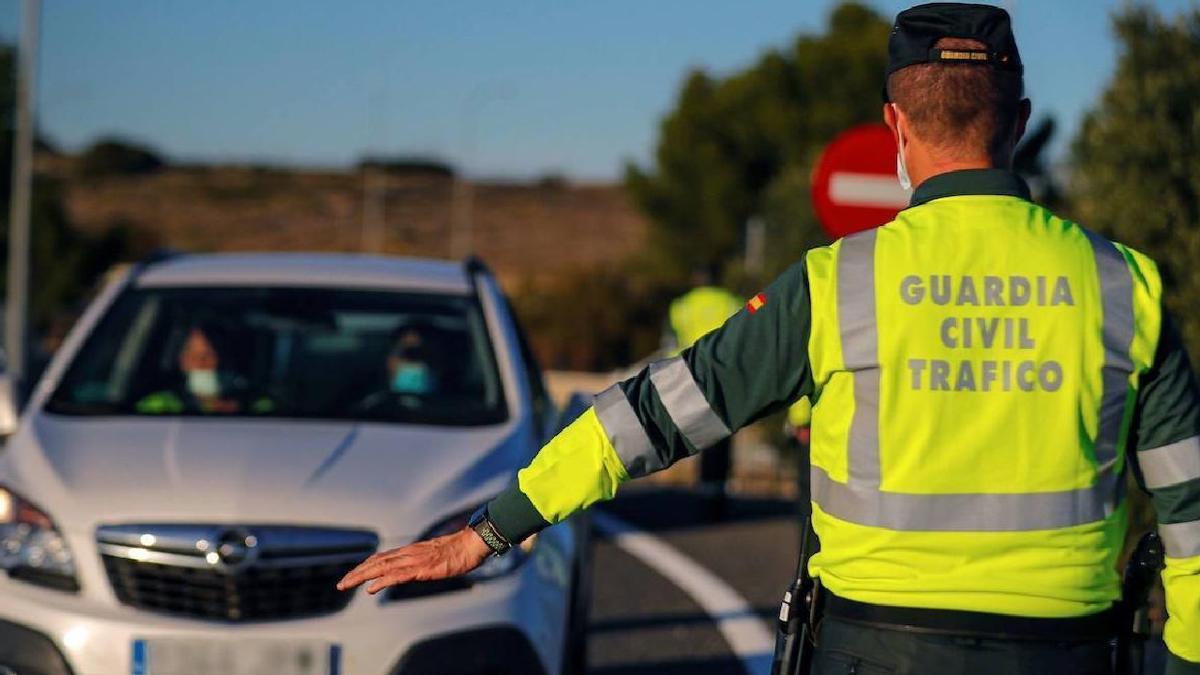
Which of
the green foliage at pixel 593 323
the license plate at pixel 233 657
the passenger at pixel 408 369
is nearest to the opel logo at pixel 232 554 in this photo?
the license plate at pixel 233 657

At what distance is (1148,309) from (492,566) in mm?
2857

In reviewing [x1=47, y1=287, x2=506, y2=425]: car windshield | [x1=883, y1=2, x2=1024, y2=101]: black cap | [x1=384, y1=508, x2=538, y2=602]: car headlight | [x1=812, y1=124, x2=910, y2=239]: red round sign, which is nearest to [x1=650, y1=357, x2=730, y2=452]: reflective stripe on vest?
[x1=883, y1=2, x2=1024, y2=101]: black cap

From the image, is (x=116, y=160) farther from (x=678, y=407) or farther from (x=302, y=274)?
(x=678, y=407)

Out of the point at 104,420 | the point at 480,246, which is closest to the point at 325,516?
the point at 104,420

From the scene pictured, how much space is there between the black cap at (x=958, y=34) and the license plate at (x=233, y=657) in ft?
9.17

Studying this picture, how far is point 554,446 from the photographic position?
3020 mm

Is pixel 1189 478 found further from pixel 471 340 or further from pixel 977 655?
pixel 471 340

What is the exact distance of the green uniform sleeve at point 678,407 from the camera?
2893 millimetres

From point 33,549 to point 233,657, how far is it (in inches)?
26.2

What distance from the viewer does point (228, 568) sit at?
17.3 ft

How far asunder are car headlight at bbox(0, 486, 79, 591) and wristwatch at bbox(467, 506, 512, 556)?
2.56 meters

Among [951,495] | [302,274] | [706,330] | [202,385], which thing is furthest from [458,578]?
[706,330]

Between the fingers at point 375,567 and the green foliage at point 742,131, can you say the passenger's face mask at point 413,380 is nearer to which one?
the fingers at point 375,567

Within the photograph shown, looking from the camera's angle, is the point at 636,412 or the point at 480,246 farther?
the point at 480,246
